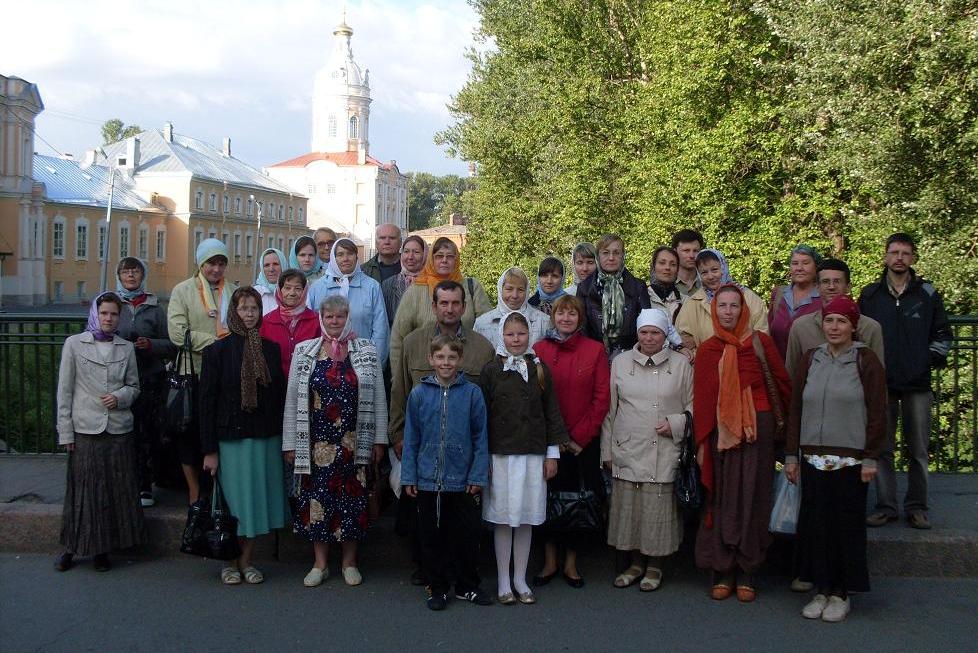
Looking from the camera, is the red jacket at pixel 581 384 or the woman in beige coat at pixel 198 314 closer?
the red jacket at pixel 581 384

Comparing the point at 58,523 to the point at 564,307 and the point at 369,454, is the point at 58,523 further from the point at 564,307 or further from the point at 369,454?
the point at 564,307

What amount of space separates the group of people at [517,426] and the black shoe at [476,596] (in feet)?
0.04

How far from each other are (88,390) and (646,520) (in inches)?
147

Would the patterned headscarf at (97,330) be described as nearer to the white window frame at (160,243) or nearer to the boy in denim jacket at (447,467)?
the boy in denim jacket at (447,467)

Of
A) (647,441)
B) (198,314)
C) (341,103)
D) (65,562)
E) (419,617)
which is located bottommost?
(419,617)

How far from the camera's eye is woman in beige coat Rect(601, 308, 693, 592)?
598 centimetres

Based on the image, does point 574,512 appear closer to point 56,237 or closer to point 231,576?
point 231,576

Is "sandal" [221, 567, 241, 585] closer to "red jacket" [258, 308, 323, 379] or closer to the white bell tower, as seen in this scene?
"red jacket" [258, 308, 323, 379]

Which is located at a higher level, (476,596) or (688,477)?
(688,477)

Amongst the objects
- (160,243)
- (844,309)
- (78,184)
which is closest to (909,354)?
(844,309)

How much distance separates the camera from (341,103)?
113688 mm

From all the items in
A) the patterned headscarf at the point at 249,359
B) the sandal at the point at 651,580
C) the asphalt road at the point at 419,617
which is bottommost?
the asphalt road at the point at 419,617

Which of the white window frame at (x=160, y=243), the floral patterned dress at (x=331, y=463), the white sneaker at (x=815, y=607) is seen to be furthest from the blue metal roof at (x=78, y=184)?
the white sneaker at (x=815, y=607)

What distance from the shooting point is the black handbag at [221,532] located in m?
6.07
